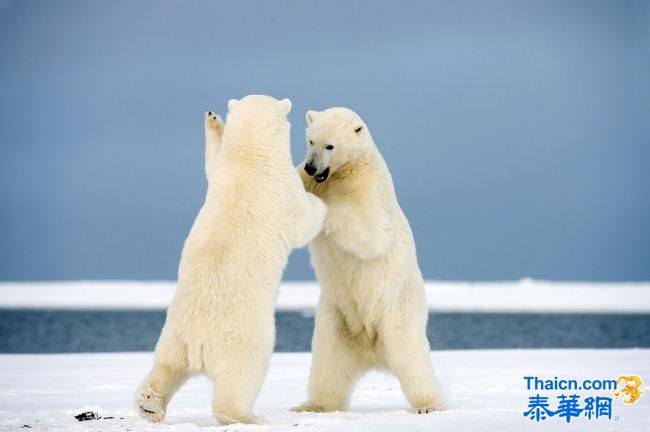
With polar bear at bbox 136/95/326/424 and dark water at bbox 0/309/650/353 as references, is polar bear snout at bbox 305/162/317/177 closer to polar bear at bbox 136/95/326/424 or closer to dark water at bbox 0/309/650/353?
polar bear at bbox 136/95/326/424

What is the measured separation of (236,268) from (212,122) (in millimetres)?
1190

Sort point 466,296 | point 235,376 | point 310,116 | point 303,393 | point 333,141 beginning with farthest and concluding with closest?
point 466,296, point 303,393, point 310,116, point 333,141, point 235,376

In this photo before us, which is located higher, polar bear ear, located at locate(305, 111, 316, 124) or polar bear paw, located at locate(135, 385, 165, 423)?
polar bear ear, located at locate(305, 111, 316, 124)

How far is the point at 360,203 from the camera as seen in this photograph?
604 cm

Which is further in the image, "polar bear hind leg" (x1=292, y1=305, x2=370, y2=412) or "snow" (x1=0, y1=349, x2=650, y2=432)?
"polar bear hind leg" (x1=292, y1=305, x2=370, y2=412)

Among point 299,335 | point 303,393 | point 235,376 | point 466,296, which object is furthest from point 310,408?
point 466,296

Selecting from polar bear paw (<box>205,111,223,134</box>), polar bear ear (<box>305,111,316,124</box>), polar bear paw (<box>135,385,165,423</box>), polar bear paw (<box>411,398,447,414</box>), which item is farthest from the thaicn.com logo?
polar bear paw (<box>205,111,223,134</box>)

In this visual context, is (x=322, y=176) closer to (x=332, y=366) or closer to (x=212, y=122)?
(x=212, y=122)

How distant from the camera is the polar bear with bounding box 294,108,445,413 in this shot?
6.12 meters

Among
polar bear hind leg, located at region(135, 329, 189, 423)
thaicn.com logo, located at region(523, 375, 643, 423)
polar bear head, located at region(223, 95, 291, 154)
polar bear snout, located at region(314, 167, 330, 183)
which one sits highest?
polar bear head, located at region(223, 95, 291, 154)

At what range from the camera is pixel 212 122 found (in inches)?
233

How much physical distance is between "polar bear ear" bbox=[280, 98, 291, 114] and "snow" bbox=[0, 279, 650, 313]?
134ft

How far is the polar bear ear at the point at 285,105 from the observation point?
5.65 m

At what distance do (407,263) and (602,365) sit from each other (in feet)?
10.6
